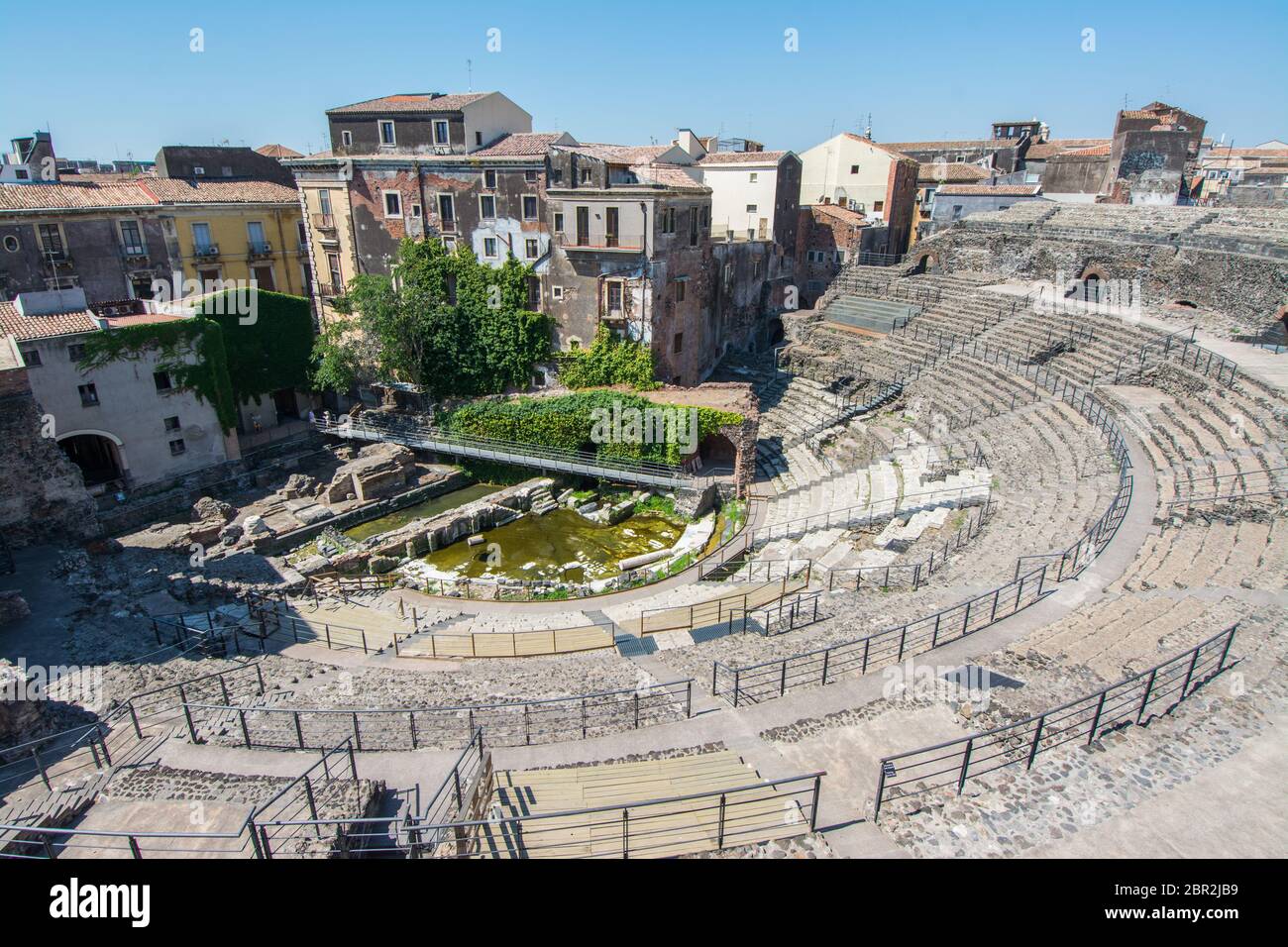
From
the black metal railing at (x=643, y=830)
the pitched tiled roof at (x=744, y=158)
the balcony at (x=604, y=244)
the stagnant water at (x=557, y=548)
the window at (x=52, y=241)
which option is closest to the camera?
the black metal railing at (x=643, y=830)

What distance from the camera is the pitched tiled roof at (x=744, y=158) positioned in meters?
42.4

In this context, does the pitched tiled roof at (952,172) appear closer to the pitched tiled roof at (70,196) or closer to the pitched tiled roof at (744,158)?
the pitched tiled roof at (744,158)

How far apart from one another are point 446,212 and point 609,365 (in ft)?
38.2

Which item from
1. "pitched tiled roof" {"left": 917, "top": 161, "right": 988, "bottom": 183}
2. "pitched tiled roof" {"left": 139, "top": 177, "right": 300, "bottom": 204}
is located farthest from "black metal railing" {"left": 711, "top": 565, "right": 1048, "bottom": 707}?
"pitched tiled roof" {"left": 917, "top": 161, "right": 988, "bottom": 183}

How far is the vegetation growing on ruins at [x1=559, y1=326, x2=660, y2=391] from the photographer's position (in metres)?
33.1

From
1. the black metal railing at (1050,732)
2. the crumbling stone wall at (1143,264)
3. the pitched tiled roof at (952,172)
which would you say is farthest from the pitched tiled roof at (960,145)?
the black metal railing at (1050,732)

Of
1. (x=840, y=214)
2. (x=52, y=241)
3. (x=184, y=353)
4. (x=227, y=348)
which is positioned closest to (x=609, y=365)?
(x=227, y=348)

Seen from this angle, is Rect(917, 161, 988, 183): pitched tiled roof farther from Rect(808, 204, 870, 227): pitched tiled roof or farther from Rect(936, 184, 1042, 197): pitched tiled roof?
Rect(808, 204, 870, 227): pitched tiled roof

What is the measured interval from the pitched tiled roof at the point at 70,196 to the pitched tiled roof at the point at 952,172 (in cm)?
4949

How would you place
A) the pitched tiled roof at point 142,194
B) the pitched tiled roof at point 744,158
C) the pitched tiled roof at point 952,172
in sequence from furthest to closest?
the pitched tiled roof at point 952,172, the pitched tiled roof at point 744,158, the pitched tiled roof at point 142,194

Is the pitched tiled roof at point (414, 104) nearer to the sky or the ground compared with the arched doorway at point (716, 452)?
nearer to the sky

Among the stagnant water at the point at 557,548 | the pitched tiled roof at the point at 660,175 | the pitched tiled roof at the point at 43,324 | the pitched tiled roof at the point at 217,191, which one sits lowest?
the stagnant water at the point at 557,548

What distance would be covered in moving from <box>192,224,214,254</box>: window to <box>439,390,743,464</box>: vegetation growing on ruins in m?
16.1
